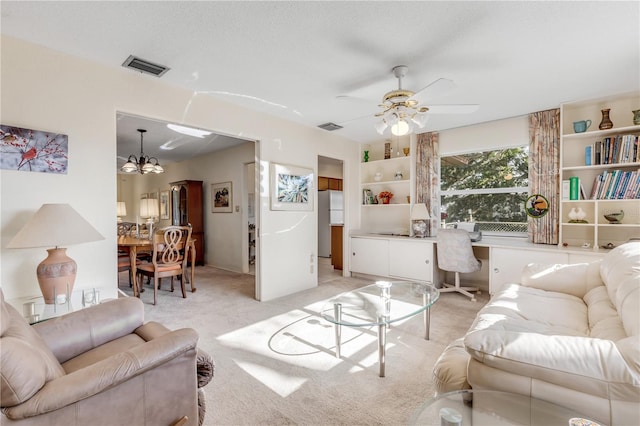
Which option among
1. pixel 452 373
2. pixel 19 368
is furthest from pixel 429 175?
pixel 19 368

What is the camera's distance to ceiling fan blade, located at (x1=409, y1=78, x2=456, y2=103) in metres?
2.20

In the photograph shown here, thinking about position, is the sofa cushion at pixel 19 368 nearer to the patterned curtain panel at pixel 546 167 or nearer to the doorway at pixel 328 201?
the patterned curtain panel at pixel 546 167

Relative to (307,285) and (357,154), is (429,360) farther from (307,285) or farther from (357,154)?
(357,154)

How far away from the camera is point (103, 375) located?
1.12m

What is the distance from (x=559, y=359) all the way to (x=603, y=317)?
970 millimetres

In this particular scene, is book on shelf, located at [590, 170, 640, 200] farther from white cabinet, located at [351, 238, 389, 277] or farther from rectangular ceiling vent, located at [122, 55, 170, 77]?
rectangular ceiling vent, located at [122, 55, 170, 77]

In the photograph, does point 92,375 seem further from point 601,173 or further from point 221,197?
point 221,197

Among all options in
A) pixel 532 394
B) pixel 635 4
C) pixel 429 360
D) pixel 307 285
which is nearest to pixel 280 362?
pixel 429 360

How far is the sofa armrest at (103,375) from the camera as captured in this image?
3.28ft

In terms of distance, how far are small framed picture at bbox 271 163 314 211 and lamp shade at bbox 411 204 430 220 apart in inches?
62.8

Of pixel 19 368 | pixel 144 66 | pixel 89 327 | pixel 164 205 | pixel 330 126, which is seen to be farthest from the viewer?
pixel 164 205

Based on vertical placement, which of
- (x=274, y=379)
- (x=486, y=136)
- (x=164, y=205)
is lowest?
(x=274, y=379)

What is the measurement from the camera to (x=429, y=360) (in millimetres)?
2344

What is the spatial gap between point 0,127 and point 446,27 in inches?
126
